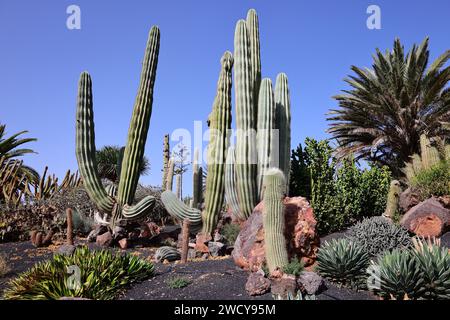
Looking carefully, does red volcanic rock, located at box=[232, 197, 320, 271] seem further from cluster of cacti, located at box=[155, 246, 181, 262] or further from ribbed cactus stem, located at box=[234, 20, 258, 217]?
ribbed cactus stem, located at box=[234, 20, 258, 217]

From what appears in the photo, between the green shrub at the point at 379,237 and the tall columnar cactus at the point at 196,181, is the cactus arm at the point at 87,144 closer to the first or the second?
the tall columnar cactus at the point at 196,181

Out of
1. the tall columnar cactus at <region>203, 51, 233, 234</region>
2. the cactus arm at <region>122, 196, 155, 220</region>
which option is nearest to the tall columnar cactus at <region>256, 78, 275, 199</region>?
the tall columnar cactus at <region>203, 51, 233, 234</region>

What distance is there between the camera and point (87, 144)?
34.0 ft

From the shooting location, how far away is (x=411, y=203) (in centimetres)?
1137

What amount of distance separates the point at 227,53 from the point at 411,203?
640 centimetres

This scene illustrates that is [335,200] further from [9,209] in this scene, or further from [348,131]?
[9,209]

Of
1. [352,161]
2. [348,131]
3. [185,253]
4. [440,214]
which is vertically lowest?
[185,253]

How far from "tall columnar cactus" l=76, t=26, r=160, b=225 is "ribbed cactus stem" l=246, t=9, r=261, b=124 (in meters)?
2.75

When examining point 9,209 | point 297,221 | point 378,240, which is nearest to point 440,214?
point 378,240

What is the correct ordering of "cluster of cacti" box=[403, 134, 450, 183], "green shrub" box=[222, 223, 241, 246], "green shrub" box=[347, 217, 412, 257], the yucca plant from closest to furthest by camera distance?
the yucca plant → "green shrub" box=[347, 217, 412, 257] → "green shrub" box=[222, 223, 241, 246] → "cluster of cacti" box=[403, 134, 450, 183]

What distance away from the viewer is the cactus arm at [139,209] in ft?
33.1

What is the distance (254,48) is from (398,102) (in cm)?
863

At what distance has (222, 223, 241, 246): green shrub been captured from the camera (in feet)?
31.9

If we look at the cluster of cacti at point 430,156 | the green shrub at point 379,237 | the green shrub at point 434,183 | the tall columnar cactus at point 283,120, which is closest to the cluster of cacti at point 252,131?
the tall columnar cactus at point 283,120
